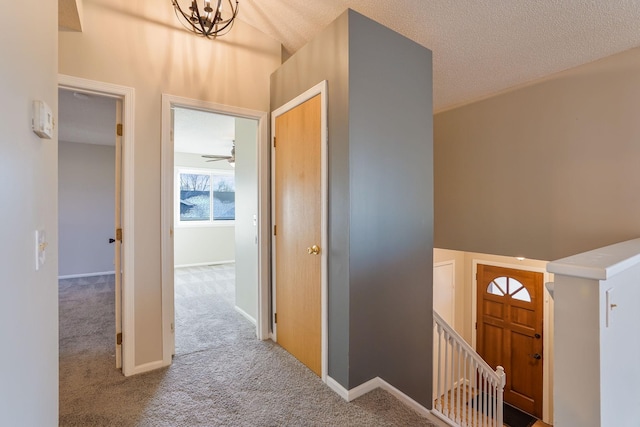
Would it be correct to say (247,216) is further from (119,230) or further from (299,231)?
(119,230)

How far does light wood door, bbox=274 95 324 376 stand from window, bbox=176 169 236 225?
15.4 ft

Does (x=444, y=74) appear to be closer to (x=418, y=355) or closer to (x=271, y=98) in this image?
(x=271, y=98)

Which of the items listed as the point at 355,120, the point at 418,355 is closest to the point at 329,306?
the point at 418,355

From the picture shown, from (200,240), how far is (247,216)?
398 cm

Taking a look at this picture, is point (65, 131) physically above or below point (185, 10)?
below

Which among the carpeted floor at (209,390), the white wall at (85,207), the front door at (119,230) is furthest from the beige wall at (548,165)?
the white wall at (85,207)

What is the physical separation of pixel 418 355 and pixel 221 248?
18.0 feet

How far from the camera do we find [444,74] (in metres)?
3.16

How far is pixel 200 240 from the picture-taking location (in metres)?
6.74

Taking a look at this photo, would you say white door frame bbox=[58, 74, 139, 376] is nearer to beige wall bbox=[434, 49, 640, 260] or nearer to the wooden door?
beige wall bbox=[434, 49, 640, 260]

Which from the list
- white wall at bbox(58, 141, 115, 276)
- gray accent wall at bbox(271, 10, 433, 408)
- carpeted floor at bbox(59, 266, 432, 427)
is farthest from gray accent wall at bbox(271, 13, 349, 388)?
white wall at bbox(58, 141, 115, 276)
